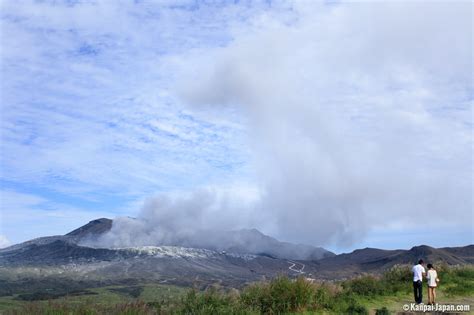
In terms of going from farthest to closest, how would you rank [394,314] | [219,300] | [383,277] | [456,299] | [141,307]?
[383,277], [456,299], [394,314], [219,300], [141,307]

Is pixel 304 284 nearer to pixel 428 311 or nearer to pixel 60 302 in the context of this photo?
pixel 428 311

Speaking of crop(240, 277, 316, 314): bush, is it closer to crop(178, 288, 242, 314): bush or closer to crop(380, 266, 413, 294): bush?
crop(178, 288, 242, 314): bush

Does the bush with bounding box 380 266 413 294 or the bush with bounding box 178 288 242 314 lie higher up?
the bush with bounding box 380 266 413 294

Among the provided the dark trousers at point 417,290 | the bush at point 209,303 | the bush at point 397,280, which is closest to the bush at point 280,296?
the bush at point 209,303

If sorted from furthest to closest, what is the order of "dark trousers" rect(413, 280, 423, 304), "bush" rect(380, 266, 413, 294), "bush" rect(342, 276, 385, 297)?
"bush" rect(380, 266, 413, 294), "bush" rect(342, 276, 385, 297), "dark trousers" rect(413, 280, 423, 304)

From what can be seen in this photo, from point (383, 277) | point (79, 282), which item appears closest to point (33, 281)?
point (79, 282)

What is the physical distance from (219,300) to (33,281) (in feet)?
604

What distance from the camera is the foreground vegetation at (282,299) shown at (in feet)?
46.9

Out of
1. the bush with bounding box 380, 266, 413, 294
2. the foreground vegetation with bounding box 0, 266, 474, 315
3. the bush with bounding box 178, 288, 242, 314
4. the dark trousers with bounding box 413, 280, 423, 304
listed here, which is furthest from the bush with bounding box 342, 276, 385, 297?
the bush with bounding box 178, 288, 242, 314

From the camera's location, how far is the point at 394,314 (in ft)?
54.9

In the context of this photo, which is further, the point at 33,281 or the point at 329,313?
the point at 33,281

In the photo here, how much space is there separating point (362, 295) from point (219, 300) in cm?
816

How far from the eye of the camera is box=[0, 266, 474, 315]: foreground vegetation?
46.9 ft

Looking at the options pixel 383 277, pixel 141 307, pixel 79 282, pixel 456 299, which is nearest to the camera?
pixel 141 307
